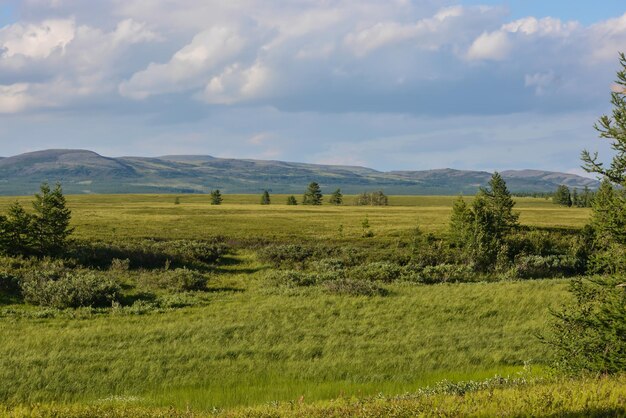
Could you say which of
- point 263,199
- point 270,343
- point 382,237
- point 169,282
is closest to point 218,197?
point 263,199

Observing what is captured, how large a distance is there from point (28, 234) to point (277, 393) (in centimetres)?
2923

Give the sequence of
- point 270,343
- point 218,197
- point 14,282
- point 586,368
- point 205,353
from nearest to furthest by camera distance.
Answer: point 586,368, point 205,353, point 270,343, point 14,282, point 218,197

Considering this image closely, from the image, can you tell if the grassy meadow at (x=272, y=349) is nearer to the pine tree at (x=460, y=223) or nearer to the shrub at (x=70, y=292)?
the shrub at (x=70, y=292)

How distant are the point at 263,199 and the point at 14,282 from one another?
14854 cm

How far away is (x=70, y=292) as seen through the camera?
23125 millimetres

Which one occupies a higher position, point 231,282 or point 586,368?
point 586,368

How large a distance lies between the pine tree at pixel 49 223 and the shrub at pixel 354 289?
800 inches

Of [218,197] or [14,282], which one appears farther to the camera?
[218,197]

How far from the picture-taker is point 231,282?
105ft

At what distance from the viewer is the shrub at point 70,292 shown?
22100 mm

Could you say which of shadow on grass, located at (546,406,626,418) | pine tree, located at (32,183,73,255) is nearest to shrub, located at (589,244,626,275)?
shadow on grass, located at (546,406,626,418)

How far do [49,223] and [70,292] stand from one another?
583 inches

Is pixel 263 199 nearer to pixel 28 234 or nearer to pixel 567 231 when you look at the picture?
pixel 567 231

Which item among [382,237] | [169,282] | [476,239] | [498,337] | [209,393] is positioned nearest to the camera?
[209,393]
